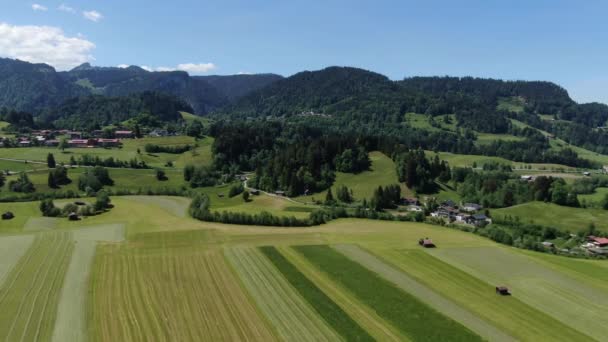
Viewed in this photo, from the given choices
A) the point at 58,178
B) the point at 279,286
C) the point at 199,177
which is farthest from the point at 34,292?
the point at 199,177

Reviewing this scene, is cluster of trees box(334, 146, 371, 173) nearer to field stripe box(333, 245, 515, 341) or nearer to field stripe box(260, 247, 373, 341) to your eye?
field stripe box(333, 245, 515, 341)

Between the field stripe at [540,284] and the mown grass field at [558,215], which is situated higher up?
the field stripe at [540,284]

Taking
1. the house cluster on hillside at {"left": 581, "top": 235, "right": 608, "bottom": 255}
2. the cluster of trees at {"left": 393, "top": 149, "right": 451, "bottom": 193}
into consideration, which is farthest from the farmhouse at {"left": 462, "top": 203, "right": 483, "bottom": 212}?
the house cluster on hillside at {"left": 581, "top": 235, "right": 608, "bottom": 255}

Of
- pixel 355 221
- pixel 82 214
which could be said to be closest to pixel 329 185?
pixel 355 221


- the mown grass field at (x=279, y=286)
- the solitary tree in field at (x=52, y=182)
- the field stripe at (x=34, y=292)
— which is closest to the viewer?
the field stripe at (x=34, y=292)

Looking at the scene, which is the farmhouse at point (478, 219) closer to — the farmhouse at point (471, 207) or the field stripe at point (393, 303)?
the farmhouse at point (471, 207)

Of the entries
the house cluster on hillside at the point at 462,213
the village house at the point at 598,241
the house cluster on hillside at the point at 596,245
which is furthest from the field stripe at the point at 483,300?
the village house at the point at 598,241

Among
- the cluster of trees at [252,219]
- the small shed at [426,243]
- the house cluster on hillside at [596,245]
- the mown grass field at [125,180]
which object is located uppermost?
the small shed at [426,243]
